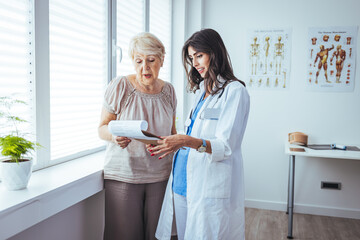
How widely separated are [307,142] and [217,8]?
1.77 meters

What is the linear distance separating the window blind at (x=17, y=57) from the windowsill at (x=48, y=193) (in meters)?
0.24

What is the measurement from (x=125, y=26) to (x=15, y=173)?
153 centimetres

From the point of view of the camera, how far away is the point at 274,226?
306cm

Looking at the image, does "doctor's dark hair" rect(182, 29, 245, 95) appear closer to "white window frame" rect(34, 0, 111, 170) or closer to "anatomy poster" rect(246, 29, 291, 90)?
"white window frame" rect(34, 0, 111, 170)

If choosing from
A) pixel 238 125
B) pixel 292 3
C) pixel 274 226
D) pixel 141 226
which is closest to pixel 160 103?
pixel 238 125

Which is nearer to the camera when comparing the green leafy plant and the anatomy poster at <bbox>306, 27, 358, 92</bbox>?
the green leafy plant

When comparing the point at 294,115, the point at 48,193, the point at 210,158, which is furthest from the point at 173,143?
the point at 294,115

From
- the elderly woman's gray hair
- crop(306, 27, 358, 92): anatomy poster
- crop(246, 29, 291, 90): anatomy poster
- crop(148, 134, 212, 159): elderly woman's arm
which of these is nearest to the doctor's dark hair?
the elderly woman's gray hair

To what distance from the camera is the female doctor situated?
146cm

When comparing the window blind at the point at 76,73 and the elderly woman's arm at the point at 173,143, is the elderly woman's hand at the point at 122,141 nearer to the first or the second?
the elderly woman's arm at the point at 173,143

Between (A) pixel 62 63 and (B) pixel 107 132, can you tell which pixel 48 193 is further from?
(A) pixel 62 63

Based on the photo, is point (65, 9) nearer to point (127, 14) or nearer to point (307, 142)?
point (127, 14)

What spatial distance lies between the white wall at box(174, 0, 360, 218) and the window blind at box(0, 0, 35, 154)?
7.50ft

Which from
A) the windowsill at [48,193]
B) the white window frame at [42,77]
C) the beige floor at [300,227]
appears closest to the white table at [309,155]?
the beige floor at [300,227]
